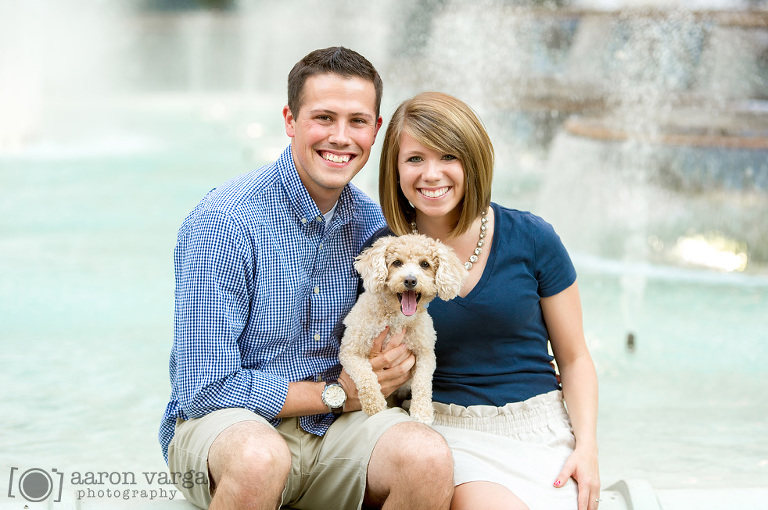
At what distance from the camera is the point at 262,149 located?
48.2ft

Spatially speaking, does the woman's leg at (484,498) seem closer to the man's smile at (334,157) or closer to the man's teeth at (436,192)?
the man's teeth at (436,192)

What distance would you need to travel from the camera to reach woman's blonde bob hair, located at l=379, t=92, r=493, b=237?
111 inches

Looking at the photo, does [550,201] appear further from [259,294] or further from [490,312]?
[259,294]

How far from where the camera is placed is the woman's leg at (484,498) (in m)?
2.49

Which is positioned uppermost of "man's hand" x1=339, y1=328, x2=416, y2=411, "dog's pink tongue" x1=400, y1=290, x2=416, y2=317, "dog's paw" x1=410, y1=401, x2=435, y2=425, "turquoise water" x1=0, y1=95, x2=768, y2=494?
"dog's pink tongue" x1=400, y1=290, x2=416, y2=317

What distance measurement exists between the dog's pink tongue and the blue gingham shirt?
0.36 m

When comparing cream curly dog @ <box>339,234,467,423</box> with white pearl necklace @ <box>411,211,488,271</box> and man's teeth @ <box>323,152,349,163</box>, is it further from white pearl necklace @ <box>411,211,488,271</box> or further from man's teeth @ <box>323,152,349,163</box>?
man's teeth @ <box>323,152,349,163</box>

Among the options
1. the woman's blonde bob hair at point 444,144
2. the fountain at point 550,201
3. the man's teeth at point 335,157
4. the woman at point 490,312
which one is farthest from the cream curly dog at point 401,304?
the fountain at point 550,201

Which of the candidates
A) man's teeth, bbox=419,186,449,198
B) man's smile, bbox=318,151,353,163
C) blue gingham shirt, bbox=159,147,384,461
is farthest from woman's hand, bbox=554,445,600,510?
man's smile, bbox=318,151,353,163

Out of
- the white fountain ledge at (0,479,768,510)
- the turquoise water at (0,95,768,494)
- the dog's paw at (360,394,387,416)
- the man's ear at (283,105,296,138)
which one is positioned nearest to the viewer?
the white fountain ledge at (0,479,768,510)

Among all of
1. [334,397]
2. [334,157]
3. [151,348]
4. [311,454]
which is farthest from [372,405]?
[151,348]

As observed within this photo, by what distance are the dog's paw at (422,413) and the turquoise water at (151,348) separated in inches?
67.7

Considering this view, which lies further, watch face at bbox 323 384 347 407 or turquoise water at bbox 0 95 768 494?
turquoise water at bbox 0 95 768 494

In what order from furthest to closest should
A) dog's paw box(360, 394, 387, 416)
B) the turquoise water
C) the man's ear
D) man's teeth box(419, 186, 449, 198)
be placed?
the turquoise water < the man's ear < man's teeth box(419, 186, 449, 198) < dog's paw box(360, 394, 387, 416)
